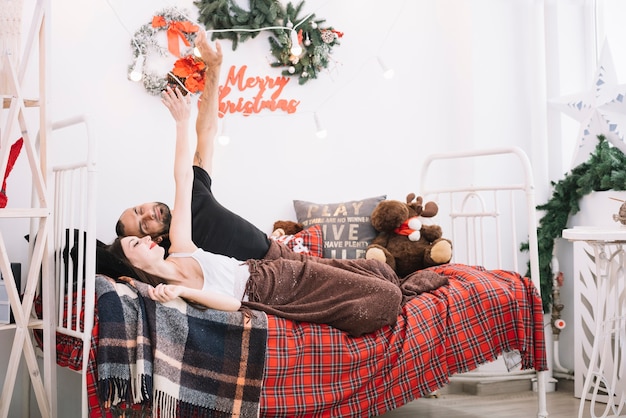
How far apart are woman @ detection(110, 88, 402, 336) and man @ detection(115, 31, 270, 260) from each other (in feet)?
0.67

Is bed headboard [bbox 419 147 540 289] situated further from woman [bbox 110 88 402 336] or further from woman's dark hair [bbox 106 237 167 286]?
woman's dark hair [bbox 106 237 167 286]

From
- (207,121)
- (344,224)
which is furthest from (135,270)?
(344,224)

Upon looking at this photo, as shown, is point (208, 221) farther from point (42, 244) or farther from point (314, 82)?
point (314, 82)

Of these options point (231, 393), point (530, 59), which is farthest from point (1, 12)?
point (530, 59)

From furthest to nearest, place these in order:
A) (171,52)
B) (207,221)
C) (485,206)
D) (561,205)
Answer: (485,206), (561,205), (171,52), (207,221)

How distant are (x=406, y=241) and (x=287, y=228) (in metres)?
0.54

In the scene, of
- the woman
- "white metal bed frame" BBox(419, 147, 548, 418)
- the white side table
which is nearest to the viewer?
the woman

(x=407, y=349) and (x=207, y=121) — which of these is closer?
(x=407, y=349)

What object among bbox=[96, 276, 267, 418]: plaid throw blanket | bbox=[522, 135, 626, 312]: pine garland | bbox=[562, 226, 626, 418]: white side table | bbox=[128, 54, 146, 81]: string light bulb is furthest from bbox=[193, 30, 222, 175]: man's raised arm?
bbox=[522, 135, 626, 312]: pine garland

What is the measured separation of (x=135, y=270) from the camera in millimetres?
2219

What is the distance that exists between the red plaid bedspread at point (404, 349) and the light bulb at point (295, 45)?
113cm

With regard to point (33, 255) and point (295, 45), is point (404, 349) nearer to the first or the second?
point (33, 255)

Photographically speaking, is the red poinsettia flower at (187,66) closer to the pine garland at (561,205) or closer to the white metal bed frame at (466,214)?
the white metal bed frame at (466,214)

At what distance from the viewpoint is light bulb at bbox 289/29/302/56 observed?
2.95 meters
